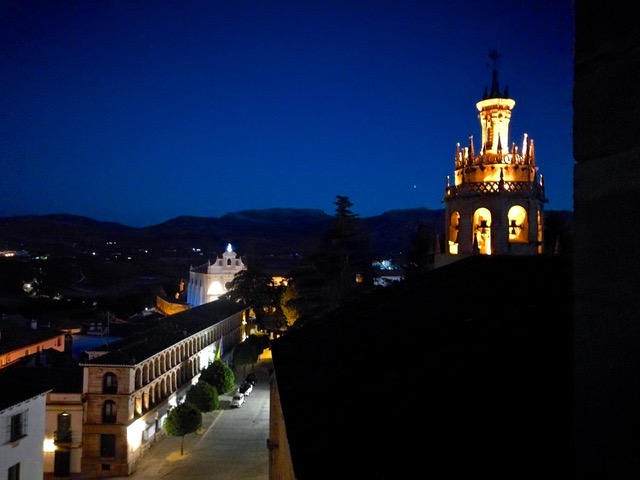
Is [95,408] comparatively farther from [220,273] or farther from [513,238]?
[220,273]

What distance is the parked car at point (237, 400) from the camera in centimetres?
3425

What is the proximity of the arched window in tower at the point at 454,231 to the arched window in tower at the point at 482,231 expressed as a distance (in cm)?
72

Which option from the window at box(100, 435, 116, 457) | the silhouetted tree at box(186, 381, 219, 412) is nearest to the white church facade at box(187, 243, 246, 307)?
the silhouetted tree at box(186, 381, 219, 412)

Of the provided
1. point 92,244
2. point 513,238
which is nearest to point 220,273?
point 513,238

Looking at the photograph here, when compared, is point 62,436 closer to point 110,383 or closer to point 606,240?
point 110,383

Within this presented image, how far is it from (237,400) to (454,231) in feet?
63.1

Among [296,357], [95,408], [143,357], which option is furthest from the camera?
[143,357]

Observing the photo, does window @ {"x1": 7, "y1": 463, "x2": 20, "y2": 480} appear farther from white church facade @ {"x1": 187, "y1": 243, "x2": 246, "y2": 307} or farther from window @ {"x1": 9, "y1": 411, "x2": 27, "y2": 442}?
white church facade @ {"x1": 187, "y1": 243, "x2": 246, "y2": 307}

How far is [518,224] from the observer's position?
66.2 ft

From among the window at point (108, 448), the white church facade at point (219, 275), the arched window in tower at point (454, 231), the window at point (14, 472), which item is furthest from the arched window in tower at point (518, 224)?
the white church facade at point (219, 275)

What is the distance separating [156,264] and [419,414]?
126 m

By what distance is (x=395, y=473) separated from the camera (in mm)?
2918

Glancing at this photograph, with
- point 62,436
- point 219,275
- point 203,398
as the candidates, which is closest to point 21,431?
point 62,436

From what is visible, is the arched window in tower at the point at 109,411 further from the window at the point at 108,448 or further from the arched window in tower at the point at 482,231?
the arched window in tower at the point at 482,231
